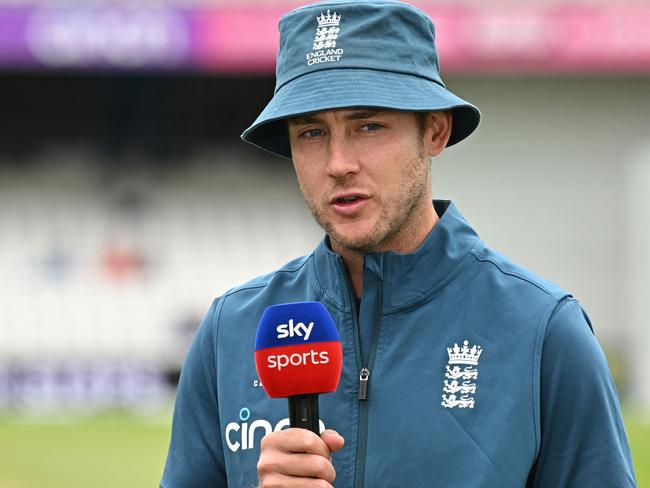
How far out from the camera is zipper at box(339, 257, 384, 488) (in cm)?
215

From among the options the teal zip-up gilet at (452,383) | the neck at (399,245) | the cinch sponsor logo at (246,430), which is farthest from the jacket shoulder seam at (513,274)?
the cinch sponsor logo at (246,430)

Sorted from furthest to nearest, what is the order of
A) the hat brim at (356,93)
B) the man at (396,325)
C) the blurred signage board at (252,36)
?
the blurred signage board at (252,36) < the hat brim at (356,93) < the man at (396,325)

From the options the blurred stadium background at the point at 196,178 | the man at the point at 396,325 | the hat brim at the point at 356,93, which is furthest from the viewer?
the blurred stadium background at the point at 196,178

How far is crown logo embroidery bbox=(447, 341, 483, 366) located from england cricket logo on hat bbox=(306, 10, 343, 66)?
56cm

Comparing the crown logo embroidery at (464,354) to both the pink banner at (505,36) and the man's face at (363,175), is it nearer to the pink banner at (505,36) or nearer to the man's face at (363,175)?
the man's face at (363,175)

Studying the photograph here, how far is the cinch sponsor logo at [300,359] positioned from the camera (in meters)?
2.02

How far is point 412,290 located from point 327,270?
194 millimetres

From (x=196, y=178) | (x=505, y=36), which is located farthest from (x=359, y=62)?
(x=196, y=178)

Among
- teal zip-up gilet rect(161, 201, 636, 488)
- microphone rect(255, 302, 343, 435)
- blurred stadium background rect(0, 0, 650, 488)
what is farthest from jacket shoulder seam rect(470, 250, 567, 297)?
blurred stadium background rect(0, 0, 650, 488)

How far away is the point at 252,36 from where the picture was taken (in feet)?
51.7

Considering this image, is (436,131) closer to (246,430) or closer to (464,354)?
(464,354)

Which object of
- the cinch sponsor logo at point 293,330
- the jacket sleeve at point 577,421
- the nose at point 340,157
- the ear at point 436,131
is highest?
the ear at point 436,131

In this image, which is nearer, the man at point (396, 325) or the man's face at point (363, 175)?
the man at point (396, 325)

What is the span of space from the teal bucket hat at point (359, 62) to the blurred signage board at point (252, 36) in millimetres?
13193
